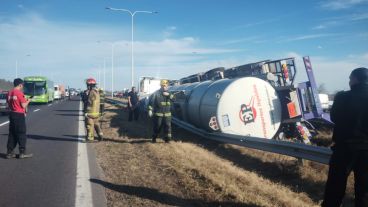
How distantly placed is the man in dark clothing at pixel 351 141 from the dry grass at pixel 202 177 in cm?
124

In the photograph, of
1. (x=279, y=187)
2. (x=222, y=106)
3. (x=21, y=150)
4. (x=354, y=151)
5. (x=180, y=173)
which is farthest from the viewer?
(x=222, y=106)

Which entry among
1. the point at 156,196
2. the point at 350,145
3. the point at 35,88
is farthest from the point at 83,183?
the point at 35,88

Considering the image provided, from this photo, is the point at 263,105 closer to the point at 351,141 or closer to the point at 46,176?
the point at 46,176

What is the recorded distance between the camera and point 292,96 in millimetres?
12164

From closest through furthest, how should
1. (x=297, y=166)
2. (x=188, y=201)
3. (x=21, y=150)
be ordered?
(x=188, y=201)
(x=297, y=166)
(x=21, y=150)

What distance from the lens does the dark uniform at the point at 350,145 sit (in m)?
4.76

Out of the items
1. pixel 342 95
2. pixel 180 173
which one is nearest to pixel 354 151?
pixel 342 95

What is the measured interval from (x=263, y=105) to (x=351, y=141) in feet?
23.1

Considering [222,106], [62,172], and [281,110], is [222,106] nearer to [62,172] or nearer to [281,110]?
[281,110]

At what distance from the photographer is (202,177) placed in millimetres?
7379

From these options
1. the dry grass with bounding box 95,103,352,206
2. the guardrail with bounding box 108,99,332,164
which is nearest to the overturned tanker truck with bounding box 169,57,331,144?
the guardrail with bounding box 108,99,332,164

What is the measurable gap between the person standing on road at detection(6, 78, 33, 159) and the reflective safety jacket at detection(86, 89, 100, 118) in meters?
2.61

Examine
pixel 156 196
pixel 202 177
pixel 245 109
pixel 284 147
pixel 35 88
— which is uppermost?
pixel 35 88

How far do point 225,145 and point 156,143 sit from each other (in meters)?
1.91
